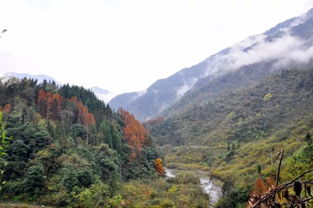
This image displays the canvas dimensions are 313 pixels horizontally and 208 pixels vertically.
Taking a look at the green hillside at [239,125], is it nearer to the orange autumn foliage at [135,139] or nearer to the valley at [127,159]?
the valley at [127,159]

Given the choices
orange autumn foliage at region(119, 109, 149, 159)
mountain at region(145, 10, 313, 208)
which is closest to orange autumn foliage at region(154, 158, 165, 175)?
orange autumn foliage at region(119, 109, 149, 159)

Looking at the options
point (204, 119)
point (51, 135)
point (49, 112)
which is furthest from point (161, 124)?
point (51, 135)

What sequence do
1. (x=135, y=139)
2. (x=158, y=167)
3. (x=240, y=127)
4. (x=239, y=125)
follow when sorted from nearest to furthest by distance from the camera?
(x=158, y=167) < (x=135, y=139) < (x=240, y=127) < (x=239, y=125)

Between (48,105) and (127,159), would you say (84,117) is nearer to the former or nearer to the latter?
(48,105)

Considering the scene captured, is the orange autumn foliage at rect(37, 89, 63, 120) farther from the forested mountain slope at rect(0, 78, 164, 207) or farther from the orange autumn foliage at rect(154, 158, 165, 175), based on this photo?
the orange autumn foliage at rect(154, 158, 165, 175)

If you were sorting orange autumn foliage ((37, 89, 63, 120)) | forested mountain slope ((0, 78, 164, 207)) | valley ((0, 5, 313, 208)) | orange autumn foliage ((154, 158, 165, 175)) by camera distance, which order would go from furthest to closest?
1. orange autumn foliage ((37, 89, 63, 120))
2. orange autumn foliage ((154, 158, 165, 175))
3. forested mountain slope ((0, 78, 164, 207))
4. valley ((0, 5, 313, 208))

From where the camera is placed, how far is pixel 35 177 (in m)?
24.8

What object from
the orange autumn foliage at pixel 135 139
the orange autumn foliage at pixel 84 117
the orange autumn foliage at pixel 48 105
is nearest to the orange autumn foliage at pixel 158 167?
the orange autumn foliage at pixel 135 139

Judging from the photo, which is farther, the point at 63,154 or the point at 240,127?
the point at 240,127

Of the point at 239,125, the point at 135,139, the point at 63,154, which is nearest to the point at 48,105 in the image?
the point at 135,139

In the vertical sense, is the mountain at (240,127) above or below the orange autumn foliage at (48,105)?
below

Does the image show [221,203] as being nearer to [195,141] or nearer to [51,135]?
[51,135]

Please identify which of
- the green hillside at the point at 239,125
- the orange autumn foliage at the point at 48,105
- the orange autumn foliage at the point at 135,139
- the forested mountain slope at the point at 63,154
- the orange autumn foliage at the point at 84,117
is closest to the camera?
the forested mountain slope at the point at 63,154

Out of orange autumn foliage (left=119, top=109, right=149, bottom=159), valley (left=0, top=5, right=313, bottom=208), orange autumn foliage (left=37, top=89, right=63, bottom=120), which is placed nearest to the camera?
valley (left=0, top=5, right=313, bottom=208)
